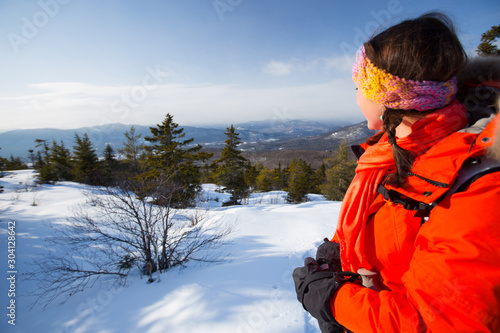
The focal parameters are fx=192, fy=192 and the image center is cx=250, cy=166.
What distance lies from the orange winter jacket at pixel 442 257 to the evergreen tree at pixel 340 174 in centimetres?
1986

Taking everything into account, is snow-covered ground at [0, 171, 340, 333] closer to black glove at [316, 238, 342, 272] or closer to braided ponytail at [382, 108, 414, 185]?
black glove at [316, 238, 342, 272]

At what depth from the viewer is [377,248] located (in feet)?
3.59

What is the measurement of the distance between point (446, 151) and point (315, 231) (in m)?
6.33

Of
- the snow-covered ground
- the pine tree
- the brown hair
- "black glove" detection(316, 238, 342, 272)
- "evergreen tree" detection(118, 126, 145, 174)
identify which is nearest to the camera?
the brown hair

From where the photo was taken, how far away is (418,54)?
995 millimetres

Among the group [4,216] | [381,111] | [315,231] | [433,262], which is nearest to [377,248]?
[433,262]

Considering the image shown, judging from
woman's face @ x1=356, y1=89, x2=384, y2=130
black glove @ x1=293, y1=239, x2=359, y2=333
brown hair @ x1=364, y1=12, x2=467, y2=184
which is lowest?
black glove @ x1=293, y1=239, x2=359, y2=333

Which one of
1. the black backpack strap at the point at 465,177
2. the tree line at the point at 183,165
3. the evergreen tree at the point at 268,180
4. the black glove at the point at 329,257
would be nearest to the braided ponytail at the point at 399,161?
the black backpack strap at the point at 465,177

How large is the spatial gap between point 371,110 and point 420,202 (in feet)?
2.11

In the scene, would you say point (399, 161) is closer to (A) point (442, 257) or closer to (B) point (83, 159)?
(A) point (442, 257)

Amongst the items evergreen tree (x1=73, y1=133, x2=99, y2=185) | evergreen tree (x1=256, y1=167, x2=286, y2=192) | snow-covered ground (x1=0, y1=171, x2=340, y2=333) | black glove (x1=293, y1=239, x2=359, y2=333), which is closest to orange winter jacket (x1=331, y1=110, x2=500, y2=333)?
black glove (x1=293, y1=239, x2=359, y2=333)

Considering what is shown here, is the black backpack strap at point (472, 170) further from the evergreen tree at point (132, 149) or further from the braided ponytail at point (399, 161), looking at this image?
the evergreen tree at point (132, 149)

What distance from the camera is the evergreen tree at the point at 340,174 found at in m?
19.3

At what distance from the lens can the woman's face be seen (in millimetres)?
1247
